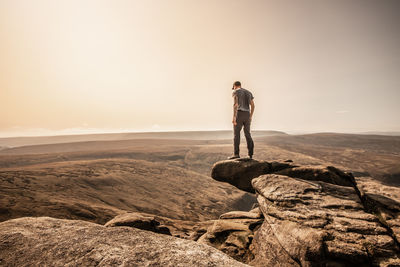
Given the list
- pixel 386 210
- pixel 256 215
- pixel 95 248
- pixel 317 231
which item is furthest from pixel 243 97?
Answer: pixel 95 248

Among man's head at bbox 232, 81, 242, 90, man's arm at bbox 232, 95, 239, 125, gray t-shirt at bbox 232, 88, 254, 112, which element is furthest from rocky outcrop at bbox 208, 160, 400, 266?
man's head at bbox 232, 81, 242, 90

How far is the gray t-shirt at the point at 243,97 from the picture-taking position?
8055mm

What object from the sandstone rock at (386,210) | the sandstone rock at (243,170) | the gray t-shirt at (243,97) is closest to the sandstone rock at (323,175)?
the sandstone rock at (243,170)

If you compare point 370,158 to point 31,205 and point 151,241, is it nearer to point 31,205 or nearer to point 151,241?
point 151,241

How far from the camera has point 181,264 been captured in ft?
9.65

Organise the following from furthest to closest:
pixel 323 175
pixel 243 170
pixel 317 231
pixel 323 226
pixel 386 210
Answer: pixel 243 170, pixel 323 175, pixel 386 210, pixel 323 226, pixel 317 231

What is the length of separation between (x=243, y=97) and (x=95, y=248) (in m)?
7.47

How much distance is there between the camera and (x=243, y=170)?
8.59 metres

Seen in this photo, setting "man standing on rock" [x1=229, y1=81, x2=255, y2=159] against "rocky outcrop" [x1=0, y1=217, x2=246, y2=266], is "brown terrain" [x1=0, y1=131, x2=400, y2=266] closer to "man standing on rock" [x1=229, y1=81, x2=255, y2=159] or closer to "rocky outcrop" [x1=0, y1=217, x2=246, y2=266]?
"rocky outcrop" [x1=0, y1=217, x2=246, y2=266]

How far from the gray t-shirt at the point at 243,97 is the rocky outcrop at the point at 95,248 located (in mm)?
6138

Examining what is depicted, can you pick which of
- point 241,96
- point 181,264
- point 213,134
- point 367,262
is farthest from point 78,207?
point 213,134

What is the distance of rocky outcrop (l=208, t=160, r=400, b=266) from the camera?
12.0 feet

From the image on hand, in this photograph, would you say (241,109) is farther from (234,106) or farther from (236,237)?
(236,237)

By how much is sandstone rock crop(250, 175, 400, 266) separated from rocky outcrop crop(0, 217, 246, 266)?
2121 mm
